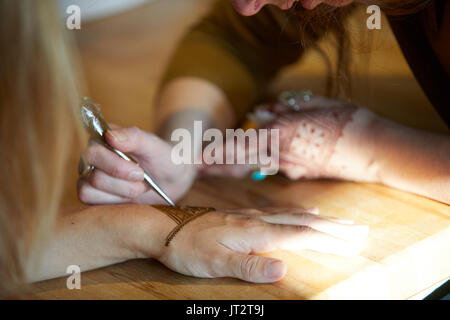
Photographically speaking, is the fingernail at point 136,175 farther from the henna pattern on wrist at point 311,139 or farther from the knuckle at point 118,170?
the henna pattern on wrist at point 311,139

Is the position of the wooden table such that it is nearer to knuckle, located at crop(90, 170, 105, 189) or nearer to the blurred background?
the blurred background

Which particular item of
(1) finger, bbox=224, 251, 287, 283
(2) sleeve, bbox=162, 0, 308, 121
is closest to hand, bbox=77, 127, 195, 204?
(1) finger, bbox=224, 251, 287, 283

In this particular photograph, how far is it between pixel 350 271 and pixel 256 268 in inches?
4.7

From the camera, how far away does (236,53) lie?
119 centimetres

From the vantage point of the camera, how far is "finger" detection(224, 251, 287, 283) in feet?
2.04

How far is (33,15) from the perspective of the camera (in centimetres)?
48

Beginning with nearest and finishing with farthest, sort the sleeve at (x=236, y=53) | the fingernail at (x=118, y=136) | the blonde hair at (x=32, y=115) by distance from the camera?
1. the blonde hair at (x=32, y=115)
2. the fingernail at (x=118, y=136)
3. the sleeve at (x=236, y=53)

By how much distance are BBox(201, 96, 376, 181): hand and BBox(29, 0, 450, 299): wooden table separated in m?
0.02

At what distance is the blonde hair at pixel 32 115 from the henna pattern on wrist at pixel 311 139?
461mm

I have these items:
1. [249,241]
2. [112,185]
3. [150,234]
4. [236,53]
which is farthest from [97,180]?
[236,53]

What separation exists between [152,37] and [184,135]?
3.50 ft

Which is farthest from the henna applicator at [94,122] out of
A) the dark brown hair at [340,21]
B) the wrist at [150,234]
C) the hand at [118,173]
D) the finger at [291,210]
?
the dark brown hair at [340,21]

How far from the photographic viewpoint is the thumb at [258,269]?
62cm

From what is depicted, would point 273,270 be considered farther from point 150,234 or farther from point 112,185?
point 112,185
